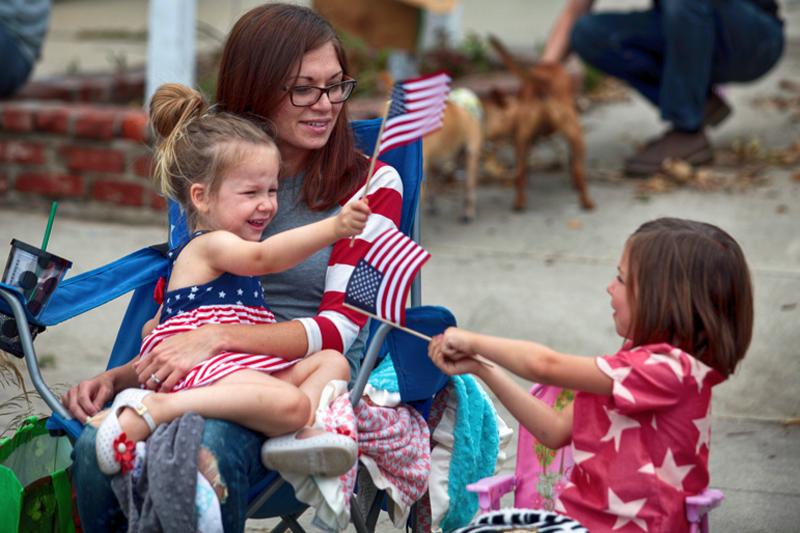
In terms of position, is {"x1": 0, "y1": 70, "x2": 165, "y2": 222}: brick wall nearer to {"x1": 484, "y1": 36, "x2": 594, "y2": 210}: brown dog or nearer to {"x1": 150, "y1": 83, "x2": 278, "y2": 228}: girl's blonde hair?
{"x1": 484, "y1": 36, "x2": 594, "y2": 210}: brown dog

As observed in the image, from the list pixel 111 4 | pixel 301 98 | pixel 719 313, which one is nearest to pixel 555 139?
pixel 301 98

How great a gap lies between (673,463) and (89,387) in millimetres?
1225

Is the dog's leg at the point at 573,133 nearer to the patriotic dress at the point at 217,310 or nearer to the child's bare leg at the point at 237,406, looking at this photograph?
the patriotic dress at the point at 217,310

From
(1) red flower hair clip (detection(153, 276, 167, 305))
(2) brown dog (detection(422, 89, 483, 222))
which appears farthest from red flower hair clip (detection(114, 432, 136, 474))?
(2) brown dog (detection(422, 89, 483, 222))

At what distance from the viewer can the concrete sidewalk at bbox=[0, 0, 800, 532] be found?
12.2 feet

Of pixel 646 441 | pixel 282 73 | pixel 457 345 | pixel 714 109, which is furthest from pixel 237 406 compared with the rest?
→ pixel 714 109

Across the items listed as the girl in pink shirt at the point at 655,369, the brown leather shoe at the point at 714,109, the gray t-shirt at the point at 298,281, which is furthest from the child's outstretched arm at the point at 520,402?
the brown leather shoe at the point at 714,109

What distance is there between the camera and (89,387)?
2568 mm

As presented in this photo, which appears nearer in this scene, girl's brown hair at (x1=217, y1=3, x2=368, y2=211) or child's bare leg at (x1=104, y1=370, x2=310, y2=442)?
child's bare leg at (x1=104, y1=370, x2=310, y2=442)

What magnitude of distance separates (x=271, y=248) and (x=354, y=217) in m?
0.25

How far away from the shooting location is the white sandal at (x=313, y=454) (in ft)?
7.46

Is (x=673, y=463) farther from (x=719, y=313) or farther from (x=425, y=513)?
(x=425, y=513)

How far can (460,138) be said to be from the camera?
577 cm

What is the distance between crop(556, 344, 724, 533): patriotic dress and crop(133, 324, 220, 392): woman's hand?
2.54 ft
